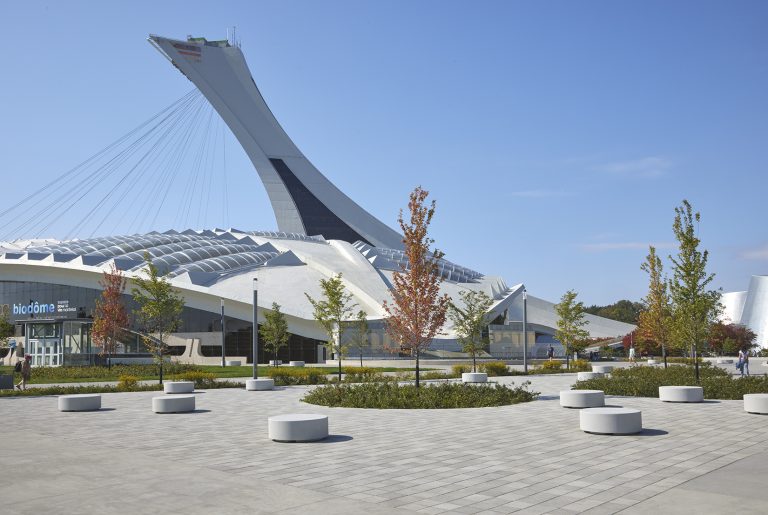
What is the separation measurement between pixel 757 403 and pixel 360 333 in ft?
109

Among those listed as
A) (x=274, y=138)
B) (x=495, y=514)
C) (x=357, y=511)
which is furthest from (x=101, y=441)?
(x=274, y=138)

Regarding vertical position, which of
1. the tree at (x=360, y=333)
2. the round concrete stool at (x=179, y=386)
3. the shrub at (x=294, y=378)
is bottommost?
the shrub at (x=294, y=378)

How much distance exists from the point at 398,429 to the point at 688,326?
14139mm

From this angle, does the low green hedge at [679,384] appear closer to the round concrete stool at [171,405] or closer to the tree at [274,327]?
the round concrete stool at [171,405]

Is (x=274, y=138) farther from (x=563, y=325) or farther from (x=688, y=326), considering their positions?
(x=688, y=326)

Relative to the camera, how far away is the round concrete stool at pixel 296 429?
12.3 metres

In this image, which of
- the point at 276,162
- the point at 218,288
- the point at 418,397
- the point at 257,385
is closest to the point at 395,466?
the point at 418,397

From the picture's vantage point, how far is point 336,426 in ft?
48.1

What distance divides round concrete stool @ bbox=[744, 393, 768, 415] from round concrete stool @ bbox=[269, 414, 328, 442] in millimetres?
9743

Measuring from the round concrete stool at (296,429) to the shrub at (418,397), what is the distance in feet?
20.3

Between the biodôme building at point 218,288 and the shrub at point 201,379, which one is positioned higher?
the biodôme building at point 218,288

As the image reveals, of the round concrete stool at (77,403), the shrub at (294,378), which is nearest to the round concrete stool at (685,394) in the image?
the shrub at (294,378)

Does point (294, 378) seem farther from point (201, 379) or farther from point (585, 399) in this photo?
point (585, 399)

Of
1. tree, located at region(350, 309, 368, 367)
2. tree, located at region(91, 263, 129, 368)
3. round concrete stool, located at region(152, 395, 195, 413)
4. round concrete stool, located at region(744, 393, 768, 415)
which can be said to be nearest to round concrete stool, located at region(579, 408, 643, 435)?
round concrete stool, located at region(744, 393, 768, 415)
